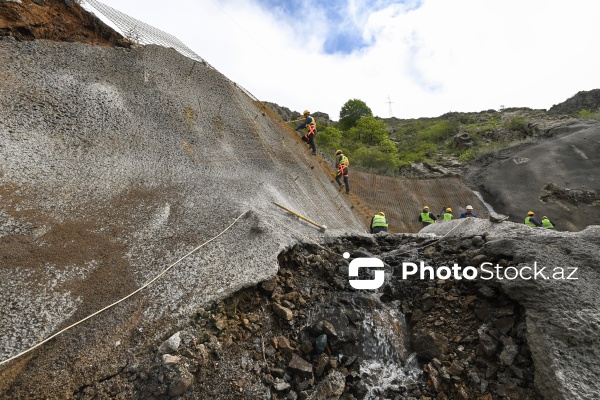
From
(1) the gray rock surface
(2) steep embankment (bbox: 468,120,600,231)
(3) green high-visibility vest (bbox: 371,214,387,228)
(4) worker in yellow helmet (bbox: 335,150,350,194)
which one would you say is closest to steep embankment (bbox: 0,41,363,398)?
(3) green high-visibility vest (bbox: 371,214,387,228)

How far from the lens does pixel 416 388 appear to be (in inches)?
164

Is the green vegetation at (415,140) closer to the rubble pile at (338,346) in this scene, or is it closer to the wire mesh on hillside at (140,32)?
the wire mesh on hillside at (140,32)

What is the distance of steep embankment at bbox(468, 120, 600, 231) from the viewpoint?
14617 millimetres

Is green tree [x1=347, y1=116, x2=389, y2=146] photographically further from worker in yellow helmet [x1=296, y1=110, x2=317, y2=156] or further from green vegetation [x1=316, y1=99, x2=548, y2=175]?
worker in yellow helmet [x1=296, y1=110, x2=317, y2=156]

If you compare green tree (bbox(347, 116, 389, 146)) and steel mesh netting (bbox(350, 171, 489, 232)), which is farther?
green tree (bbox(347, 116, 389, 146))

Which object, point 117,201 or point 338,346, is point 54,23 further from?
point 338,346

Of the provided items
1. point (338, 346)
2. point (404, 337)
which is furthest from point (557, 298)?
point (338, 346)

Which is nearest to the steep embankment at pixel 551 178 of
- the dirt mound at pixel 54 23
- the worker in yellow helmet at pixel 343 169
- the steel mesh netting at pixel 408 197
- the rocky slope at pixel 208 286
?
the steel mesh netting at pixel 408 197

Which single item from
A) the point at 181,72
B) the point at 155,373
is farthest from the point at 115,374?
the point at 181,72

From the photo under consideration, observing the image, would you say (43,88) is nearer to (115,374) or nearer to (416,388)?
(115,374)

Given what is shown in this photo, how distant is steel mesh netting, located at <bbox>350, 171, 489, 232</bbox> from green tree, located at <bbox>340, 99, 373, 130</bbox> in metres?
21.0

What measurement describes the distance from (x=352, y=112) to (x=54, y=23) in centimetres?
3314

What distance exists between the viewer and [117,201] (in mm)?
5773

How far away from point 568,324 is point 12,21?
11593mm
